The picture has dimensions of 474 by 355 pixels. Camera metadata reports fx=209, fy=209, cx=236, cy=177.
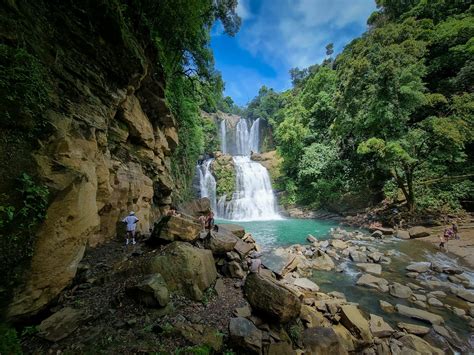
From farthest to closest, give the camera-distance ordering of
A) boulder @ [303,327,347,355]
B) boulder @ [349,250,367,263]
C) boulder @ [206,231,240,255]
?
boulder @ [349,250,367,263]
boulder @ [206,231,240,255]
boulder @ [303,327,347,355]

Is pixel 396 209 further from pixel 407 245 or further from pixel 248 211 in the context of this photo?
pixel 248 211

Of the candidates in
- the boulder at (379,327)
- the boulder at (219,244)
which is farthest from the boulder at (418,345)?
the boulder at (219,244)

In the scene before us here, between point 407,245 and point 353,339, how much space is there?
9811 mm

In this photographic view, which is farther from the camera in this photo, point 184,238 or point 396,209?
point 396,209

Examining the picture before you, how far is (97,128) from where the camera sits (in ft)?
18.1

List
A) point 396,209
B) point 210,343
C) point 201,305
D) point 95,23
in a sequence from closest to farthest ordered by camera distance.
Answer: point 210,343, point 201,305, point 95,23, point 396,209

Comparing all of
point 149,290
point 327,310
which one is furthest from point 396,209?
point 149,290

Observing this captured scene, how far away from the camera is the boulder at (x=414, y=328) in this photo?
5.34 m

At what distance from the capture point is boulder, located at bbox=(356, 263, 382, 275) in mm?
8862

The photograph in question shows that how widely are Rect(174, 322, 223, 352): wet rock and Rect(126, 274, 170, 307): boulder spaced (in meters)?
0.55

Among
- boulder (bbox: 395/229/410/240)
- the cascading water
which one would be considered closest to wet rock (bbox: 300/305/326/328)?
boulder (bbox: 395/229/410/240)

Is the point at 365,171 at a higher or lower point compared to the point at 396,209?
higher

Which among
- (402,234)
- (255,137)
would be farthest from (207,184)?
(402,234)

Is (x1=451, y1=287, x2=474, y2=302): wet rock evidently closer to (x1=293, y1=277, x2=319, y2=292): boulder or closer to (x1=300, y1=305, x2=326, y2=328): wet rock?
(x1=293, y1=277, x2=319, y2=292): boulder
